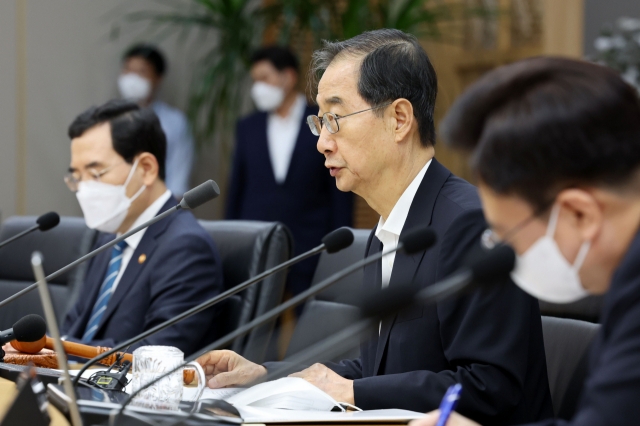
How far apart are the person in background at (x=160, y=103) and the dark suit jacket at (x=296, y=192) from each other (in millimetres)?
513

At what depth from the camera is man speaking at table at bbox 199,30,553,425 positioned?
1464mm

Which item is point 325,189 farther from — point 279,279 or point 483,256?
point 483,256

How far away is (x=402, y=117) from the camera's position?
5.90ft

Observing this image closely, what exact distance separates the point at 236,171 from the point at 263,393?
114 inches

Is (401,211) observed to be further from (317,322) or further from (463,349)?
(317,322)

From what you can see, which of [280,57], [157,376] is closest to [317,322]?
[157,376]

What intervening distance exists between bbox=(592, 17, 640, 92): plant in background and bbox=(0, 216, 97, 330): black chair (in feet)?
7.02

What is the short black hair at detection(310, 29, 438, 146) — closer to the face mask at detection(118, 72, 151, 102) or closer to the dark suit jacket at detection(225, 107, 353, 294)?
the dark suit jacket at detection(225, 107, 353, 294)

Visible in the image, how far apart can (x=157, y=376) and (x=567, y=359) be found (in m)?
0.80

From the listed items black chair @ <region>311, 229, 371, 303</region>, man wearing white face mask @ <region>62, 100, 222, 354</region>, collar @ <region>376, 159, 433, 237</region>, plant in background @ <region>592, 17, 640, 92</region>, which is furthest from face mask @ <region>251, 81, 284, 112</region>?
collar @ <region>376, 159, 433, 237</region>

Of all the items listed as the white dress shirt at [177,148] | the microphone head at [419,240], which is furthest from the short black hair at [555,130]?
the white dress shirt at [177,148]

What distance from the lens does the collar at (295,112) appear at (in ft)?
13.8

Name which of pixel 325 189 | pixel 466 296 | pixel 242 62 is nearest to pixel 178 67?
pixel 242 62

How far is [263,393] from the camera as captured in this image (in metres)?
1.45
